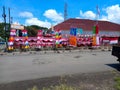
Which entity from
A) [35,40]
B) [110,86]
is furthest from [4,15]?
[110,86]

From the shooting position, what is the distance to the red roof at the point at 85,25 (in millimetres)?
72131

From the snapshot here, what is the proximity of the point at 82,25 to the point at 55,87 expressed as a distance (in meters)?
69.9

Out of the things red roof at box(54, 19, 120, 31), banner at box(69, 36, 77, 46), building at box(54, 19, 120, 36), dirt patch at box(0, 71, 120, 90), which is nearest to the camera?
dirt patch at box(0, 71, 120, 90)

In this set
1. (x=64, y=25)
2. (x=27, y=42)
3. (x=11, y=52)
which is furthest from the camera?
(x=64, y=25)

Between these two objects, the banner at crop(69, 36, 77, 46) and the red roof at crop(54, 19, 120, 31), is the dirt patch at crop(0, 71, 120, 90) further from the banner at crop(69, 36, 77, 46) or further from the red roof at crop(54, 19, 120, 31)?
the red roof at crop(54, 19, 120, 31)

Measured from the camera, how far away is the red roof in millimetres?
72131

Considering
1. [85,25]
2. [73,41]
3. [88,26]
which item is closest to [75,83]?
[73,41]

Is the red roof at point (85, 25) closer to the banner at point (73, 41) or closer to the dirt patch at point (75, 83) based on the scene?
the banner at point (73, 41)

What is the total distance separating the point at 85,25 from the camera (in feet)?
248

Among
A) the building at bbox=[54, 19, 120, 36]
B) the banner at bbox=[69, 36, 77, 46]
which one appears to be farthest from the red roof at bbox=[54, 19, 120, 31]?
the banner at bbox=[69, 36, 77, 46]

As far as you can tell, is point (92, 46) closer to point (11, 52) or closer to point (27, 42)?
point (27, 42)

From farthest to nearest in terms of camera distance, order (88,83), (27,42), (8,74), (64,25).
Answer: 1. (64,25)
2. (27,42)
3. (8,74)
4. (88,83)

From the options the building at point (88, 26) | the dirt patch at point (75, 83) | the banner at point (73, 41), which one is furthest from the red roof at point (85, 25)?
the dirt patch at point (75, 83)

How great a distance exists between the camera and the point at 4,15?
152 ft
